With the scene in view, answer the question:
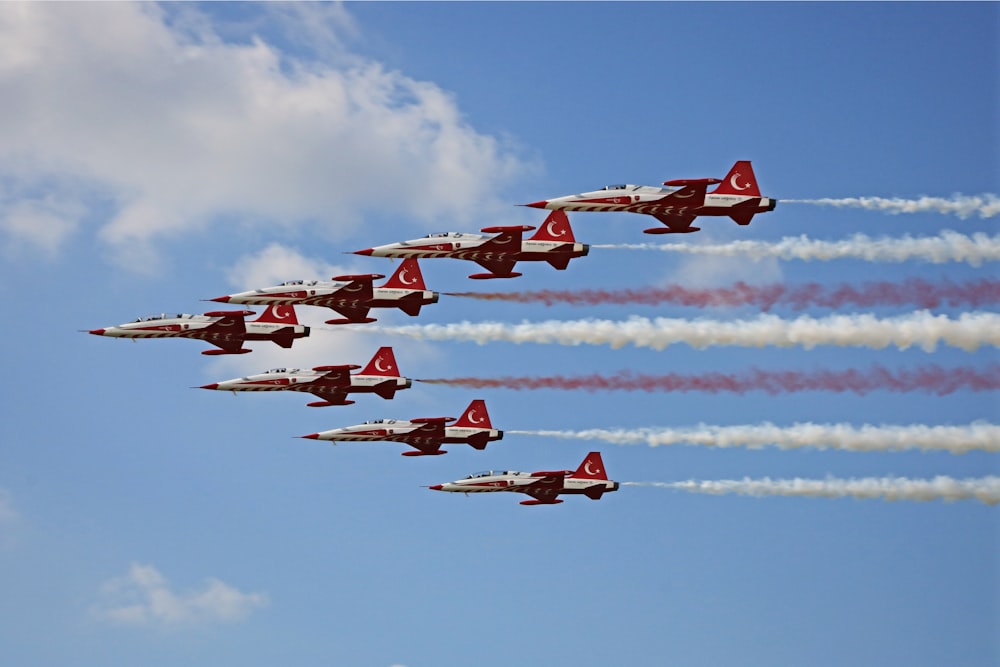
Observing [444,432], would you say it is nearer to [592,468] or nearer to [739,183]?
[592,468]

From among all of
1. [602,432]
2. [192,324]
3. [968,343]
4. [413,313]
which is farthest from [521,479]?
[968,343]

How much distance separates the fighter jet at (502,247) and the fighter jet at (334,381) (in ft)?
41.2

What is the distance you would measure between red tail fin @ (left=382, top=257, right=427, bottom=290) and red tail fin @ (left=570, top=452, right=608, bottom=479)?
848 inches

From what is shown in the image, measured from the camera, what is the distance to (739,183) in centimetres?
10125

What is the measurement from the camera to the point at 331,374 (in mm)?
115250

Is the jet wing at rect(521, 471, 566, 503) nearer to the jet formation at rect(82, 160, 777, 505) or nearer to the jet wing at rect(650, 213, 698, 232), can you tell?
the jet formation at rect(82, 160, 777, 505)

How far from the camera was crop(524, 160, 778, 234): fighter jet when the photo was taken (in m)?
101

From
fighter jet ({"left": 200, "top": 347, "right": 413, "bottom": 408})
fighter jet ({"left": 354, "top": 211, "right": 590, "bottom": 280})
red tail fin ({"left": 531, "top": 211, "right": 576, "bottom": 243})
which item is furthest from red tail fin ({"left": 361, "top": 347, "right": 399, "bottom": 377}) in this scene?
red tail fin ({"left": 531, "top": 211, "right": 576, "bottom": 243})

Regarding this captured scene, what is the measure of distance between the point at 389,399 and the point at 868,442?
35.2 metres

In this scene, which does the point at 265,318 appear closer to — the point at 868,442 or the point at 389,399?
the point at 389,399

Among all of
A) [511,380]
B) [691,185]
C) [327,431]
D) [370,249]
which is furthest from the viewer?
[327,431]

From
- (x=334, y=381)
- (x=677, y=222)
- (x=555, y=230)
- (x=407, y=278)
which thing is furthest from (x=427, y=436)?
(x=677, y=222)

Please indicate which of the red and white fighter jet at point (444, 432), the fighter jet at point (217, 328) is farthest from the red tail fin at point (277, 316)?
the red and white fighter jet at point (444, 432)

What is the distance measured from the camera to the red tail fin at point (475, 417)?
117562 millimetres
